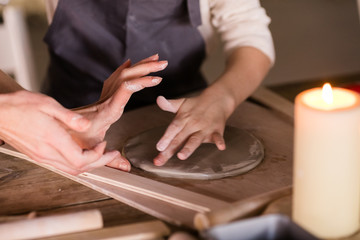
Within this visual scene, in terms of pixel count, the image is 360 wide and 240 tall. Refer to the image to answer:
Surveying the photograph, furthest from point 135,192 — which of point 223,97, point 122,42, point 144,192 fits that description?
point 122,42

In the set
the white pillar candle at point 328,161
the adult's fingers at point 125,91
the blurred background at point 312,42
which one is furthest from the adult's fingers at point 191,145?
the blurred background at point 312,42

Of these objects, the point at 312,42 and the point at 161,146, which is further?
the point at 312,42

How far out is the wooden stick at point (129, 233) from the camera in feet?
→ 2.00

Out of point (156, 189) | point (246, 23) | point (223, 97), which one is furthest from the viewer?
point (246, 23)

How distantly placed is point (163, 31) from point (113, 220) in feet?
2.09

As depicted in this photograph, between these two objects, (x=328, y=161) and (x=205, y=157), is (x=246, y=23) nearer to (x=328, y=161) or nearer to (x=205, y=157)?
(x=205, y=157)

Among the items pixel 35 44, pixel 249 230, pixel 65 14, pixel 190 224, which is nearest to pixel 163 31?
pixel 65 14

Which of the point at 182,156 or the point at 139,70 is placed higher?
the point at 139,70

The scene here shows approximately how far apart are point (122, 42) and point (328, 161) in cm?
80

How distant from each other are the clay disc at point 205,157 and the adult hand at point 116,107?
54 mm

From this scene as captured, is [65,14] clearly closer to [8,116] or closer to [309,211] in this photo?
[8,116]

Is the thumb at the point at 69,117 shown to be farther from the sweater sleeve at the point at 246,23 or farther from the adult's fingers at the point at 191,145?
A: the sweater sleeve at the point at 246,23

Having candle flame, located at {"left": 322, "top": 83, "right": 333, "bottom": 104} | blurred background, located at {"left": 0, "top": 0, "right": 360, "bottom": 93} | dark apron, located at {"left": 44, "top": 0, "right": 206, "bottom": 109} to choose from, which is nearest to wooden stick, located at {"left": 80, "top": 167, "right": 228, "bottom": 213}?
candle flame, located at {"left": 322, "top": 83, "right": 333, "bottom": 104}

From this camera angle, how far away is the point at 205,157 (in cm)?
84
